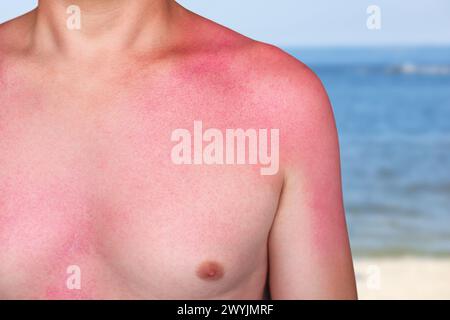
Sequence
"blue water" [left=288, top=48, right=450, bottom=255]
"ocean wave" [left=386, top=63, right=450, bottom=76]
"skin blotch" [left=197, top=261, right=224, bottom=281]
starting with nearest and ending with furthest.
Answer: "skin blotch" [left=197, top=261, right=224, bottom=281], "blue water" [left=288, top=48, right=450, bottom=255], "ocean wave" [left=386, top=63, right=450, bottom=76]

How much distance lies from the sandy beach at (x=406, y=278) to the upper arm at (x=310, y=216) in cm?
197

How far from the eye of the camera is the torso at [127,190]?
0.84m

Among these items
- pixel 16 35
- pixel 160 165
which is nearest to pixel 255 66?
pixel 160 165

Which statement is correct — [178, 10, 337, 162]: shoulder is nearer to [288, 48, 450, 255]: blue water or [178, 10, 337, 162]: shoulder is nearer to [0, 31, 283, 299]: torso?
[0, 31, 283, 299]: torso

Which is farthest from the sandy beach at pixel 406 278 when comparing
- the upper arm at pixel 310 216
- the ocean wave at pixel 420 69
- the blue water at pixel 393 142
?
the ocean wave at pixel 420 69

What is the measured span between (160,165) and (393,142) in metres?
4.58

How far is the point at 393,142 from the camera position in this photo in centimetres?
530

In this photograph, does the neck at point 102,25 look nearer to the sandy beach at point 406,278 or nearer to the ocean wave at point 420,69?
the sandy beach at point 406,278

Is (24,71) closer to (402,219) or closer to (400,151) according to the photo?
(402,219)

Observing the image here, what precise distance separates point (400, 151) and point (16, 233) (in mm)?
4475

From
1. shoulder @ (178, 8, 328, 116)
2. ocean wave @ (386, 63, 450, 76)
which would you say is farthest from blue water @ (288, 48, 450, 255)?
shoulder @ (178, 8, 328, 116)

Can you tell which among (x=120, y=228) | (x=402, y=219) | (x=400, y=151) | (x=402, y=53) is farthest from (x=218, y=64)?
(x=402, y=53)

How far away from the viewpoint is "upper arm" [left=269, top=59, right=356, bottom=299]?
32.9 inches

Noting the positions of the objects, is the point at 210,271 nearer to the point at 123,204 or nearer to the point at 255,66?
the point at 123,204
